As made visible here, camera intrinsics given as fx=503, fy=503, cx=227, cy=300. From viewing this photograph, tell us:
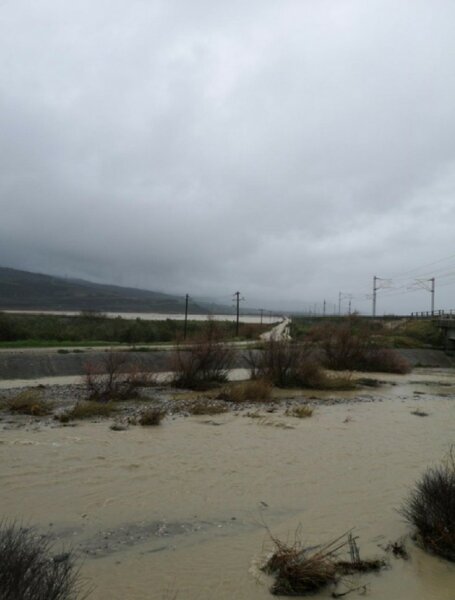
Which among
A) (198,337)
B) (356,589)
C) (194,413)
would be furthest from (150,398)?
(356,589)

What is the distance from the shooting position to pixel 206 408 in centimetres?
1881

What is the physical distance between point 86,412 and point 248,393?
319 inches

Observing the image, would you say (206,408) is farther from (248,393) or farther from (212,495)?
(212,495)

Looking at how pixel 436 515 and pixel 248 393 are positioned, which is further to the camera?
pixel 248 393

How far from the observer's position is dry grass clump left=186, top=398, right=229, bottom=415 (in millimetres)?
18438

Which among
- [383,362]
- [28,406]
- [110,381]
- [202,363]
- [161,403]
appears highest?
[202,363]

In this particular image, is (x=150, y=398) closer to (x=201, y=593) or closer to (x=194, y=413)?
(x=194, y=413)

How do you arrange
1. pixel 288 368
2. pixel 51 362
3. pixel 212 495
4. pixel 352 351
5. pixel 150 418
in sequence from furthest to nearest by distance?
pixel 352 351
pixel 51 362
pixel 288 368
pixel 150 418
pixel 212 495

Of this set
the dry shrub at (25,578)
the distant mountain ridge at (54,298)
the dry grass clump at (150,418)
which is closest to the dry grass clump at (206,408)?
the dry grass clump at (150,418)

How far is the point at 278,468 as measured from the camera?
11.5 meters

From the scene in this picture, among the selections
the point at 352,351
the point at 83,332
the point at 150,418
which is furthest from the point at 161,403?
the point at 83,332

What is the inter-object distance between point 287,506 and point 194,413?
9572mm

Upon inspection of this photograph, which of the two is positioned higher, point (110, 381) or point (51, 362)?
point (110, 381)

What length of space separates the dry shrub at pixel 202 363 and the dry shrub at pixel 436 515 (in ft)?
63.4
